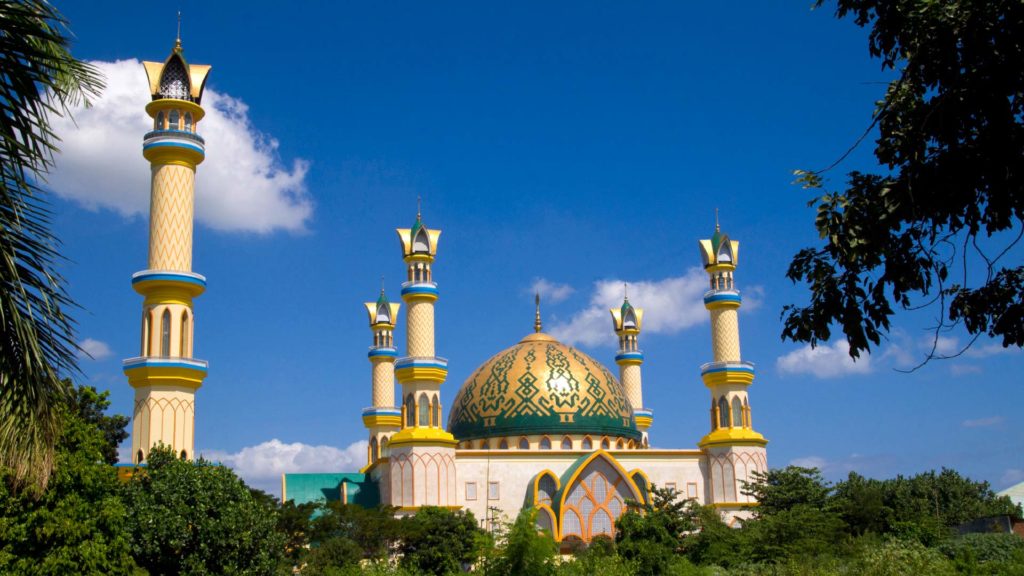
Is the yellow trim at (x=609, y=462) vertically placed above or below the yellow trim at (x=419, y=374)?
below

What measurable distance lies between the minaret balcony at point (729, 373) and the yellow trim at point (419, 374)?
33.0 feet

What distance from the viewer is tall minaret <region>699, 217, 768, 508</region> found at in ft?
124

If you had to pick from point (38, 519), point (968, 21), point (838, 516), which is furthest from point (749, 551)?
point (968, 21)

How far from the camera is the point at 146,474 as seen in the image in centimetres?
2280

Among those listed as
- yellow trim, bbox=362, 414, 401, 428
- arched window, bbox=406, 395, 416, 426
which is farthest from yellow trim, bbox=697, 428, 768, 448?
yellow trim, bbox=362, 414, 401, 428

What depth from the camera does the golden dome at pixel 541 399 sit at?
40062mm

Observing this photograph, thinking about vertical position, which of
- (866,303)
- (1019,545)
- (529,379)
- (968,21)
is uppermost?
(529,379)

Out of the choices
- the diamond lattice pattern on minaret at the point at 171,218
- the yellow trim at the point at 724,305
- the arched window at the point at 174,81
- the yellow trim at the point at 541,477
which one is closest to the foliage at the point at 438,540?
the yellow trim at the point at 541,477

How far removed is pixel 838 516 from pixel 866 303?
24.3 metres

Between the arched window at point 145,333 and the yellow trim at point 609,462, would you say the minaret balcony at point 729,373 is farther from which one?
the arched window at point 145,333

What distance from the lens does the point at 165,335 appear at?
2700cm

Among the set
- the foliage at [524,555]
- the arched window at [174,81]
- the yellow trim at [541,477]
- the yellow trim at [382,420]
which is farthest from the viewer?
the yellow trim at [382,420]

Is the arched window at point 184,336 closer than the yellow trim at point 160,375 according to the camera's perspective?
No

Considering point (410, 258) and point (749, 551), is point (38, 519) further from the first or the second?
point (410, 258)
